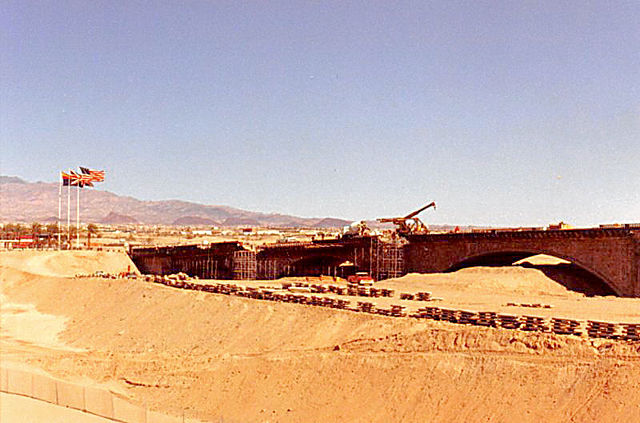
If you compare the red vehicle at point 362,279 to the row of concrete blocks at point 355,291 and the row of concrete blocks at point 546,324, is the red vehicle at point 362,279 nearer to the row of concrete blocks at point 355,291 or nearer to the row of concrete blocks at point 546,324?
the row of concrete blocks at point 355,291

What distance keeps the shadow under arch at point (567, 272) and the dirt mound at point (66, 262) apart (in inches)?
2008

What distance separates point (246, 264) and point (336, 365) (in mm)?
42284

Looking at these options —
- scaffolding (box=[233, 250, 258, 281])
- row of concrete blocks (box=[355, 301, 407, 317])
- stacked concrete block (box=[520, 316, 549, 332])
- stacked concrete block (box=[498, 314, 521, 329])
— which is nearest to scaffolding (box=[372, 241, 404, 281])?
scaffolding (box=[233, 250, 258, 281])

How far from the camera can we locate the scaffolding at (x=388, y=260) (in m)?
68.4

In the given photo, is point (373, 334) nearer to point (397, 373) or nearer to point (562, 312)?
point (397, 373)

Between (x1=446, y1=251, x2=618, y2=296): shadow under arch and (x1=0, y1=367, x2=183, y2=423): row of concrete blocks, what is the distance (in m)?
40.5

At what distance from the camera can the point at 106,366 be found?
1556 inches

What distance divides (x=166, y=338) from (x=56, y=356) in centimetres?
784

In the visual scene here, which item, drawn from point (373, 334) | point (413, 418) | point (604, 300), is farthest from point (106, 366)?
point (604, 300)

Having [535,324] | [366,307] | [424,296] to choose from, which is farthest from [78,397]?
[424,296]

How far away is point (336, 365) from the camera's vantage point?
32812 mm

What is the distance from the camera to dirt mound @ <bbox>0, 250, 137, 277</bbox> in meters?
81.9

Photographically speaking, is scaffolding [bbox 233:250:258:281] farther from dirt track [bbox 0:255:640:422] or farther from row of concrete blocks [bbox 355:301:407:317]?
row of concrete blocks [bbox 355:301:407:317]

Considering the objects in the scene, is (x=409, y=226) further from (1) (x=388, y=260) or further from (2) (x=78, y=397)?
(2) (x=78, y=397)
